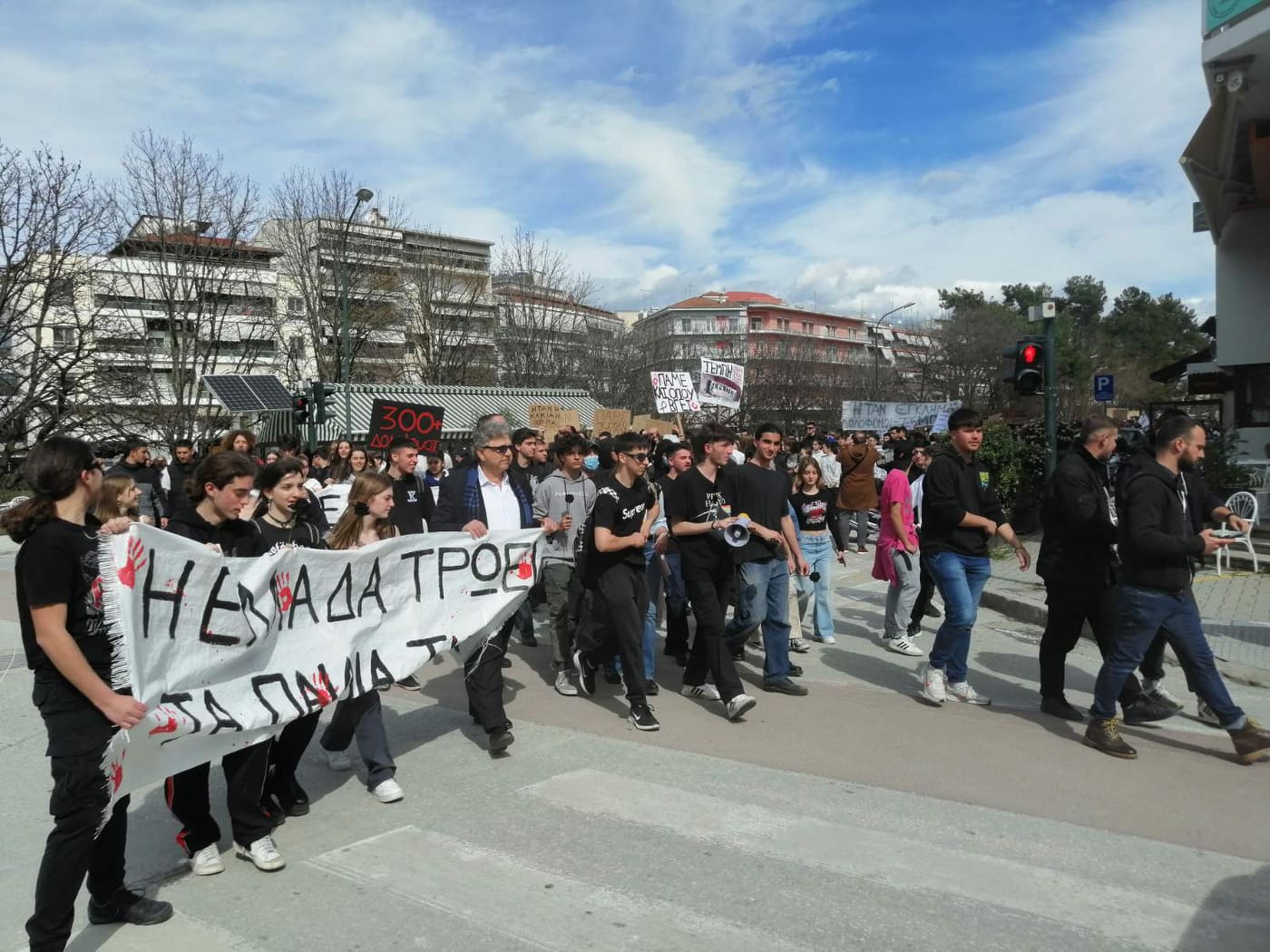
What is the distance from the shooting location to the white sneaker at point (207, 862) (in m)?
4.06

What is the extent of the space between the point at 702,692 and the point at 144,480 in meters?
8.27

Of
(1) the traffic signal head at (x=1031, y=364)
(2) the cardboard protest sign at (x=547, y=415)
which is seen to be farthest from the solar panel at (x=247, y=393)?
(1) the traffic signal head at (x=1031, y=364)

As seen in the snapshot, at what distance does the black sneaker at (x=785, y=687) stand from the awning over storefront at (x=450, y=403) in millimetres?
25466

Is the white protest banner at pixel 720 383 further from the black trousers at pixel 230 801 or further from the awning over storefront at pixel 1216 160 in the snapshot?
the black trousers at pixel 230 801

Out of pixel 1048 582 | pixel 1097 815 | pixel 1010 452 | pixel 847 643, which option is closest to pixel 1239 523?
pixel 1048 582

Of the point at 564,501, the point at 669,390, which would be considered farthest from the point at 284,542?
the point at 669,390

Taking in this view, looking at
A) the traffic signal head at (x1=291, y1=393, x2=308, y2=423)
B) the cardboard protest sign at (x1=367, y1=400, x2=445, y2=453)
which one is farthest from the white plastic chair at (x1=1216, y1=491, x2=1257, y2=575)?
the traffic signal head at (x1=291, y1=393, x2=308, y2=423)

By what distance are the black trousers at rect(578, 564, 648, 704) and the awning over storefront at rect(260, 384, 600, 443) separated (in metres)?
25.8

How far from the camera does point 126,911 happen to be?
3662 mm

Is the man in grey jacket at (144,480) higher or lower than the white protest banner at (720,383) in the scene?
lower

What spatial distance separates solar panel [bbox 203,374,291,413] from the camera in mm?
24062

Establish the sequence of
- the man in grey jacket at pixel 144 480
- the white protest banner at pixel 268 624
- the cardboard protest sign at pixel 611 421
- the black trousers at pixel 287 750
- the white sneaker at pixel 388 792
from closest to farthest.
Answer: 1. the white protest banner at pixel 268 624
2. the black trousers at pixel 287 750
3. the white sneaker at pixel 388 792
4. the man in grey jacket at pixel 144 480
5. the cardboard protest sign at pixel 611 421

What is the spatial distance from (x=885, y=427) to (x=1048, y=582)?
827 inches

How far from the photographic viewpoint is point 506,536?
608 cm
